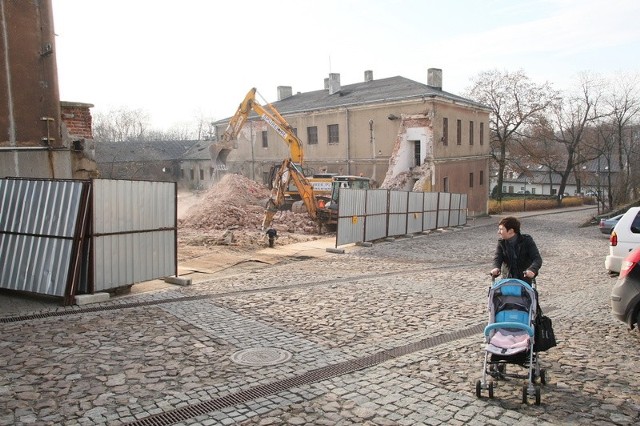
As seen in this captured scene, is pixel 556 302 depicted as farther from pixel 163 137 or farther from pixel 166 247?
pixel 163 137

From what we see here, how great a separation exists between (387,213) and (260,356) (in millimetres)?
14818

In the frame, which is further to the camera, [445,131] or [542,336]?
[445,131]

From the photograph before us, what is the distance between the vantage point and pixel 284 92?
48969 mm

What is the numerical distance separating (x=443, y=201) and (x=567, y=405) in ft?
71.5

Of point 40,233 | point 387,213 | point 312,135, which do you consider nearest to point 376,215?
point 387,213

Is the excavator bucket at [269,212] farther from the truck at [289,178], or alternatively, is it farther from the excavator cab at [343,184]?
the excavator cab at [343,184]

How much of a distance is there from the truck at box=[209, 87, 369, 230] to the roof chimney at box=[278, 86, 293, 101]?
882 inches

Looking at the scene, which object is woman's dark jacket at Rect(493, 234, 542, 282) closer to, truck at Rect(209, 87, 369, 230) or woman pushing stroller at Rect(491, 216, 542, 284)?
woman pushing stroller at Rect(491, 216, 542, 284)

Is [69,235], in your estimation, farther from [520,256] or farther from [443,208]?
[443,208]

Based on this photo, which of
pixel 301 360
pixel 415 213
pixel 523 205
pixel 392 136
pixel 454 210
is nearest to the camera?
pixel 301 360

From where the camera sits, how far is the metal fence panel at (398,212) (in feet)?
69.8

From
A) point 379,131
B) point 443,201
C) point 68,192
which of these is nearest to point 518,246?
point 68,192

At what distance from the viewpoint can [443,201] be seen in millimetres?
26438

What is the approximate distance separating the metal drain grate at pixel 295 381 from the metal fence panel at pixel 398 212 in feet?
44.6
